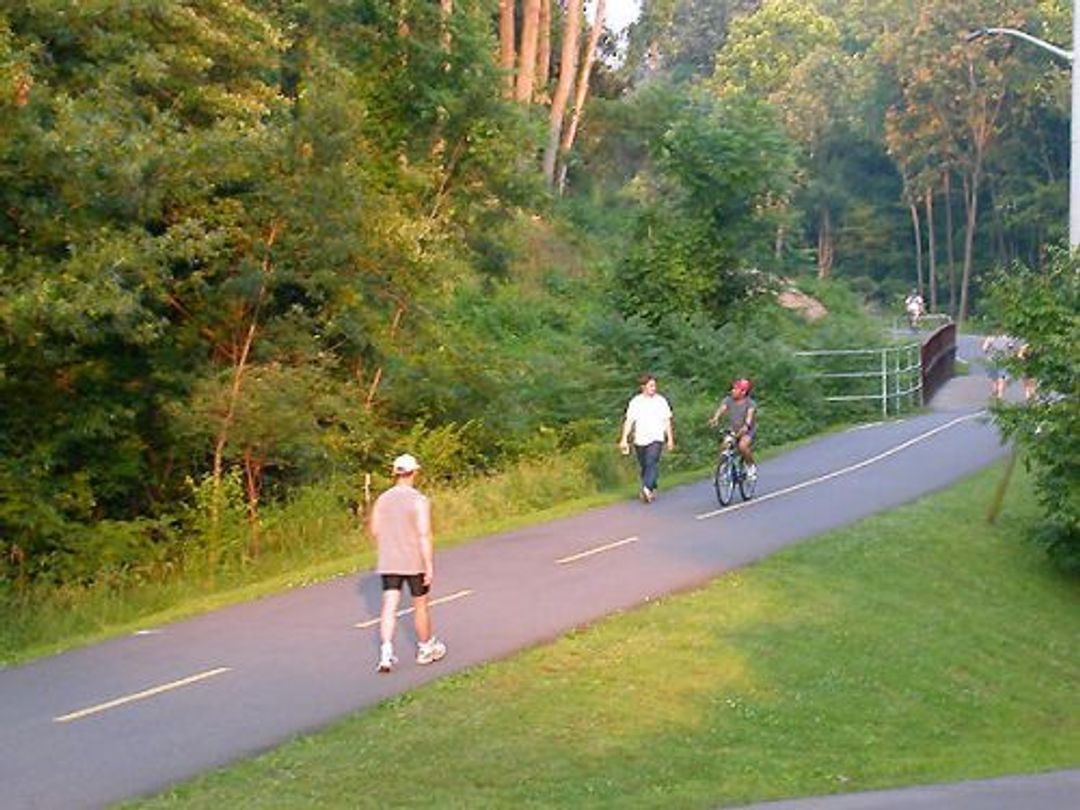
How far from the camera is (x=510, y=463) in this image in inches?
1103

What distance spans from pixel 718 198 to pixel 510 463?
52.6 ft

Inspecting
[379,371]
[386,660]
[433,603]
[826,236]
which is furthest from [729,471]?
[826,236]

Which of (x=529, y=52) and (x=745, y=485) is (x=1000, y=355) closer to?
(x=745, y=485)

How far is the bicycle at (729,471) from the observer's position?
965 inches

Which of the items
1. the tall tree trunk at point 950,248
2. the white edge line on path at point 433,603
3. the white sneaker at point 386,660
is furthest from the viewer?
the tall tree trunk at point 950,248

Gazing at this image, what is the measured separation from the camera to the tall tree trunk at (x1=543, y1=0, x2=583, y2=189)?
5097 centimetres

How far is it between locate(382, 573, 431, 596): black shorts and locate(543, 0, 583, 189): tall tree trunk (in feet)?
122

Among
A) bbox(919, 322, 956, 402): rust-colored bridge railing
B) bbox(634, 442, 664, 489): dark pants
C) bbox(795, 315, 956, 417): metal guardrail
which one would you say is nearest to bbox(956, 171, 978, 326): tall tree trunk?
bbox(919, 322, 956, 402): rust-colored bridge railing

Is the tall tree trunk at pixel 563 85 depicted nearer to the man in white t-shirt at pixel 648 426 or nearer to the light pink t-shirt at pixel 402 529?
the man in white t-shirt at pixel 648 426

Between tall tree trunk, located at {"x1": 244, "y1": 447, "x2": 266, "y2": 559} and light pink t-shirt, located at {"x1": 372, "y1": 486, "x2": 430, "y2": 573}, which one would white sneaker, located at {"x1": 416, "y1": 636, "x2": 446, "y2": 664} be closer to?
light pink t-shirt, located at {"x1": 372, "y1": 486, "x2": 430, "y2": 573}

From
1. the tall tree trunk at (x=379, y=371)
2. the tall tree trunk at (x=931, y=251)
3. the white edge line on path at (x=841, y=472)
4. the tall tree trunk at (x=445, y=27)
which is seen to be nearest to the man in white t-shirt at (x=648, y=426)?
the white edge line on path at (x=841, y=472)

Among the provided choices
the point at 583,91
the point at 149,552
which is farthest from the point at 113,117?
the point at 583,91

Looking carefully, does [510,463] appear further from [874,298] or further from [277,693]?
[874,298]

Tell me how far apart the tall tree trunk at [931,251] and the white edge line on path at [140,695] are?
239 feet
